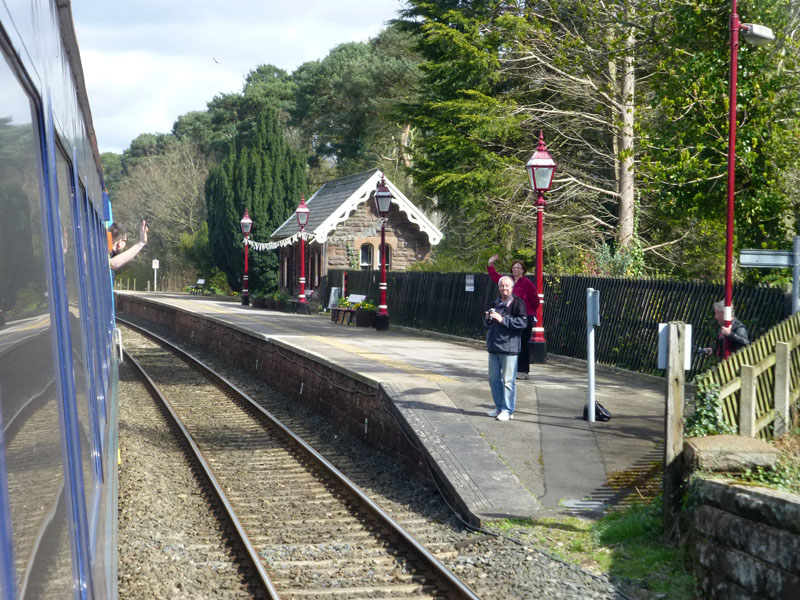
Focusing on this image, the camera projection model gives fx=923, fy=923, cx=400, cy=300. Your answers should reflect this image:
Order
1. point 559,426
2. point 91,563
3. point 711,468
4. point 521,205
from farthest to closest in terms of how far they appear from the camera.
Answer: point 521,205
point 559,426
point 711,468
point 91,563

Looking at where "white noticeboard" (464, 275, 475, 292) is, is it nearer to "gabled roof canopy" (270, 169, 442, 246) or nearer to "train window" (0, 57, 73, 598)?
"gabled roof canopy" (270, 169, 442, 246)

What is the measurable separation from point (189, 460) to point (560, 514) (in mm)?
5503

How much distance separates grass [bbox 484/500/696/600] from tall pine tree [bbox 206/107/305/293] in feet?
126

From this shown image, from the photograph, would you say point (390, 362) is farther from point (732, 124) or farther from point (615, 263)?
point (615, 263)

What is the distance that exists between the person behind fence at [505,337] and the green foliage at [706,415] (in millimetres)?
2940

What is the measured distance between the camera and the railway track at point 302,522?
Answer: 6.71 metres

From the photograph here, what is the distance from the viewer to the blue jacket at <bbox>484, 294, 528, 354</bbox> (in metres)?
10.3

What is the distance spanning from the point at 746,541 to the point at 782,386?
3.55m

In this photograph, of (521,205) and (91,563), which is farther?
(521,205)

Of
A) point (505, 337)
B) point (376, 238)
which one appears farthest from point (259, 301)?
point (505, 337)

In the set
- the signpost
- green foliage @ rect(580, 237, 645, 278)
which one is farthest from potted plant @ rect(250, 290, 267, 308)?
the signpost

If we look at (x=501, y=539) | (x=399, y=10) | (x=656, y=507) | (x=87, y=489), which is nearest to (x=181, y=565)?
(x=501, y=539)

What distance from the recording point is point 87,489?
3.12 m

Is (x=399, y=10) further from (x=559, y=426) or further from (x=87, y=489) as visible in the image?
(x=87, y=489)
